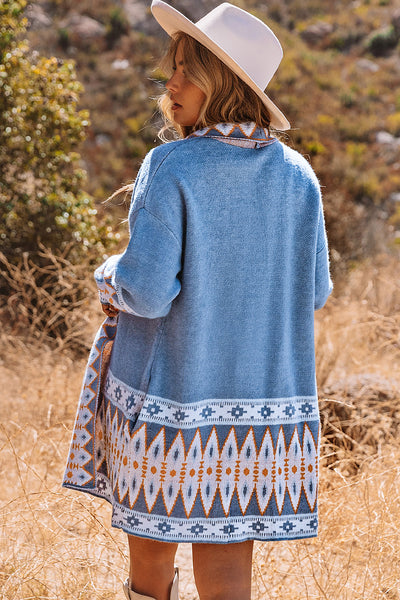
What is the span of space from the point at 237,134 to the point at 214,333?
430 mm

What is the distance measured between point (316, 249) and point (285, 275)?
0.13 m

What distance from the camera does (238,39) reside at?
1577mm

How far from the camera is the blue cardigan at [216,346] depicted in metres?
1.47

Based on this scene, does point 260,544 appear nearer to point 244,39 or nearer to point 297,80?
point 244,39

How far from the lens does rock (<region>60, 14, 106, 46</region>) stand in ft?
59.8

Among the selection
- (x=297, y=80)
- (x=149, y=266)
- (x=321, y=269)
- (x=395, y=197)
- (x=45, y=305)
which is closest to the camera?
(x=149, y=266)

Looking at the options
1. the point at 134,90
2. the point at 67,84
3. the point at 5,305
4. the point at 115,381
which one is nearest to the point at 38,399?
the point at 5,305

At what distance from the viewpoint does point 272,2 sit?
2298 centimetres

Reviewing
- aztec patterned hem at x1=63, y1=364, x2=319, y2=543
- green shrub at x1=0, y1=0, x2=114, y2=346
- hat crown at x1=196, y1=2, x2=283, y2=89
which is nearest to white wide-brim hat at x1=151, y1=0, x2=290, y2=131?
hat crown at x1=196, y1=2, x2=283, y2=89

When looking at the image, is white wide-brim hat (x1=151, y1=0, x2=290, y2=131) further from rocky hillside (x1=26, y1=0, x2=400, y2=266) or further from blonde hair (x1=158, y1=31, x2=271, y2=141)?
rocky hillside (x1=26, y1=0, x2=400, y2=266)

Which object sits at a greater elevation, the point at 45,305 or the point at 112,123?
the point at 112,123

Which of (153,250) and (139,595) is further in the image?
(139,595)

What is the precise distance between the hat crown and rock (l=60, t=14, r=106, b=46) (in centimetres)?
1780

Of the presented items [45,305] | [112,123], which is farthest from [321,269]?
[112,123]
